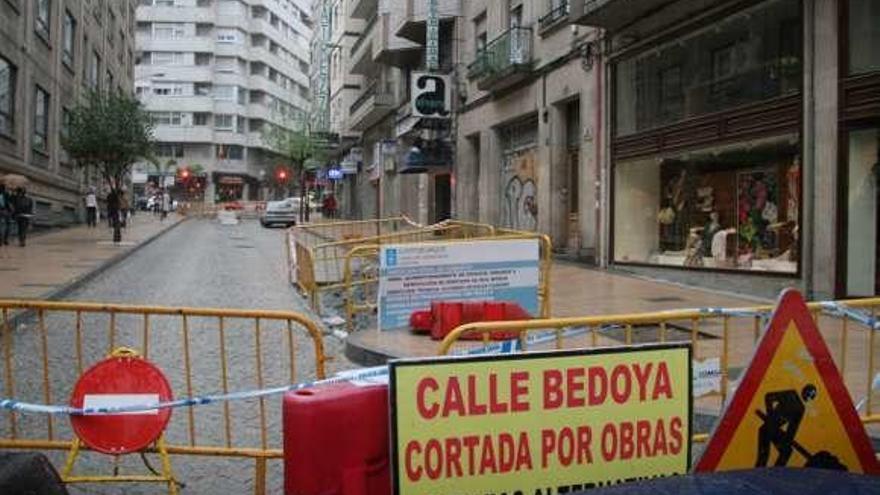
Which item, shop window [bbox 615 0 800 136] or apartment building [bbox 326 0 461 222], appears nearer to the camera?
shop window [bbox 615 0 800 136]

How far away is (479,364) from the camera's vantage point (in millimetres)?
3715

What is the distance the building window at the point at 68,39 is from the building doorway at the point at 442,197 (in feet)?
46.7

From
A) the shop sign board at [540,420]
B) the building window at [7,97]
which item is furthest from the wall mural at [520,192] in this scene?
the shop sign board at [540,420]

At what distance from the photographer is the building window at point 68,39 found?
34.1 metres

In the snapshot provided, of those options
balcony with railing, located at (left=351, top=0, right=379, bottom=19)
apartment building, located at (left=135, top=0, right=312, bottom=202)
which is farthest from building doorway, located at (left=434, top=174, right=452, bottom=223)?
apartment building, located at (left=135, top=0, right=312, bottom=202)

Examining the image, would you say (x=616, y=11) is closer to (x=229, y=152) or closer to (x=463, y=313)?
(x=463, y=313)

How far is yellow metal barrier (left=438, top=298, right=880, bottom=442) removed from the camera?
4.81 metres

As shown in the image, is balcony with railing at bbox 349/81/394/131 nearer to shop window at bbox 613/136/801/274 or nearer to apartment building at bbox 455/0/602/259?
apartment building at bbox 455/0/602/259

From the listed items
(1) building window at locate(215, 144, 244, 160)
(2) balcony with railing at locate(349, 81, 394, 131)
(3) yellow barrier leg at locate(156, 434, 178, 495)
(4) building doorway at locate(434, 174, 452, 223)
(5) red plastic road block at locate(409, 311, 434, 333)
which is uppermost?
(1) building window at locate(215, 144, 244, 160)

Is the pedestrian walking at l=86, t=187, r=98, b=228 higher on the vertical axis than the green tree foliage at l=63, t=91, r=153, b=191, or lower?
lower

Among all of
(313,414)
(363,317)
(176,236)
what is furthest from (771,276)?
(176,236)

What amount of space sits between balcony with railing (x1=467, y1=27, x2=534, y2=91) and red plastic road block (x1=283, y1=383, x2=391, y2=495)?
1988 cm

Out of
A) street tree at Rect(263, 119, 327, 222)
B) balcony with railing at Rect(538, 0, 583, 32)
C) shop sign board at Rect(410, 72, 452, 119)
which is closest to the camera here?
balcony with railing at Rect(538, 0, 583, 32)

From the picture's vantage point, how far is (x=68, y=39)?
116ft
